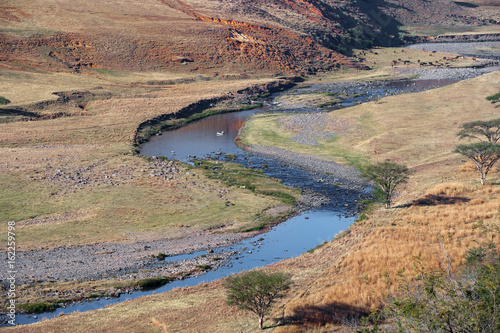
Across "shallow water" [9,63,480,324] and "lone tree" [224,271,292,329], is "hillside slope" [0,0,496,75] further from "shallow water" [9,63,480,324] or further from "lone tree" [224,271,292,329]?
"lone tree" [224,271,292,329]

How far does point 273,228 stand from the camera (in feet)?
154

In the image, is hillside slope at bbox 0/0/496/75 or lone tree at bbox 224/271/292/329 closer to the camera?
lone tree at bbox 224/271/292/329

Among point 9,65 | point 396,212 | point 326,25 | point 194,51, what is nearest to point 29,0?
point 9,65

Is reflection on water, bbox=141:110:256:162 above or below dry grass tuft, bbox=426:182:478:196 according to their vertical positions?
below

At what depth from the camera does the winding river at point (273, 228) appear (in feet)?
126

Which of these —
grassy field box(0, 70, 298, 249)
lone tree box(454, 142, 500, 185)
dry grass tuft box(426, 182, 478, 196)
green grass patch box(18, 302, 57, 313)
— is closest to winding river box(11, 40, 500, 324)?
green grass patch box(18, 302, 57, 313)

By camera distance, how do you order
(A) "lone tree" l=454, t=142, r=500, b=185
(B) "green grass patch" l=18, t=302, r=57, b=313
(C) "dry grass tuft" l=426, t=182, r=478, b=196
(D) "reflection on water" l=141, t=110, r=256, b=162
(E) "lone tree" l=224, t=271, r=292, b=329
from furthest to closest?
(D) "reflection on water" l=141, t=110, r=256, b=162 < (A) "lone tree" l=454, t=142, r=500, b=185 < (C) "dry grass tuft" l=426, t=182, r=478, b=196 < (B) "green grass patch" l=18, t=302, r=57, b=313 < (E) "lone tree" l=224, t=271, r=292, b=329

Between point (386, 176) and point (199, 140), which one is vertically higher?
point (386, 176)

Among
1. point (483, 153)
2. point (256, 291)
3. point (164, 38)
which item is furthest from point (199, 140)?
point (164, 38)

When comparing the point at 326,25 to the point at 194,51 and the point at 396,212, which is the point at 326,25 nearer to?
the point at 194,51

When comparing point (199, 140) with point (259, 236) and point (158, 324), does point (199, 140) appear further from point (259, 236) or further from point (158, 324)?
point (158, 324)

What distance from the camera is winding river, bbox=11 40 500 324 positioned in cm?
3843

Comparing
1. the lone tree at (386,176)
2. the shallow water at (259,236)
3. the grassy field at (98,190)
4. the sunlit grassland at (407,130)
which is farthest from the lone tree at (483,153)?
the grassy field at (98,190)

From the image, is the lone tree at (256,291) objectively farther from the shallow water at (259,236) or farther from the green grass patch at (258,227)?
the green grass patch at (258,227)
